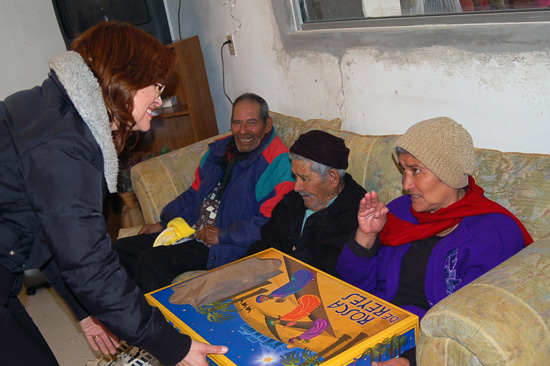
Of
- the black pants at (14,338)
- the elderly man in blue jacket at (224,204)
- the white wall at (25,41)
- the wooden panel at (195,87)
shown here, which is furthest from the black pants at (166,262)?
the white wall at (25,41)

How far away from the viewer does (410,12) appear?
7.52 feet

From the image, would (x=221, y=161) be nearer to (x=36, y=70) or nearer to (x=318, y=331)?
(x=318, y=331)

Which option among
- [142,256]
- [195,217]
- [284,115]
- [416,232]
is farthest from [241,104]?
[416,232]

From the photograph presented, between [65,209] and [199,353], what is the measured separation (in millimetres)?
509

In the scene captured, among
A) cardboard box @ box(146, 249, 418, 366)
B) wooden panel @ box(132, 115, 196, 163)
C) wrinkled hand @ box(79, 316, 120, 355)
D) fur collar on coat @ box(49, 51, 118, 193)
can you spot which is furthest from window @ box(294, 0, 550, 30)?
wrinkled hand @ box(79, 316, 120, 355)

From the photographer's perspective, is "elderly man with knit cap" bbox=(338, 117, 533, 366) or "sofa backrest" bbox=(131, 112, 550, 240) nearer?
"elderly man with knit cap" bbox=(338, 117, 533, 366)

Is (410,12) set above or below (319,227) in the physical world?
above

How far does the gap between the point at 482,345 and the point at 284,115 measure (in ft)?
6.56

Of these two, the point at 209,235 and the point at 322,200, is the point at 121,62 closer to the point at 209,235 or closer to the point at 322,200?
the point at 322,200

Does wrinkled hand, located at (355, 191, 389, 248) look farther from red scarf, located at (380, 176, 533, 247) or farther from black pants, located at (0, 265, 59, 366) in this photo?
black pants, located at (0, 265, 59, 366)

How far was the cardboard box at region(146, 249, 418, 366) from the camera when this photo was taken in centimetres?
140

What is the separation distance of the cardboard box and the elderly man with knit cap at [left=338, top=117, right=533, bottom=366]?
0.48 feet

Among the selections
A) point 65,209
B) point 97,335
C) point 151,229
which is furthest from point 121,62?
point 151,229

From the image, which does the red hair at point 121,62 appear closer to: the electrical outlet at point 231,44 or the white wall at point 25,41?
→ the electrical outlet at point 231,44
